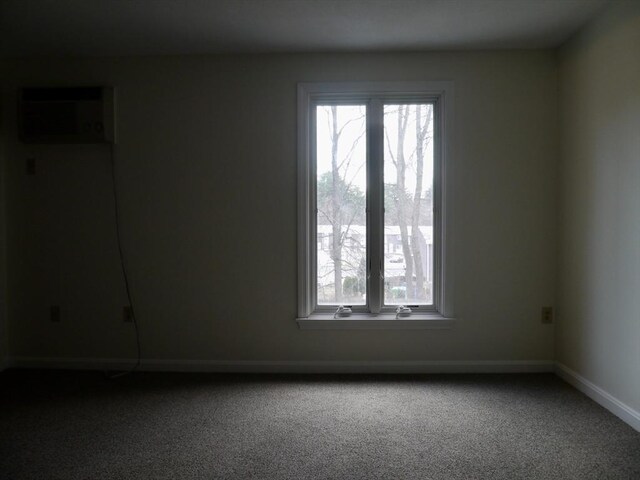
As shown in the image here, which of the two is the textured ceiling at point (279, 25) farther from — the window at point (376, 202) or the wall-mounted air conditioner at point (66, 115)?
the window at point (376, 202)

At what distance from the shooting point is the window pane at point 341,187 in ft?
9.43

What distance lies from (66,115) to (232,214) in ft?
4.58

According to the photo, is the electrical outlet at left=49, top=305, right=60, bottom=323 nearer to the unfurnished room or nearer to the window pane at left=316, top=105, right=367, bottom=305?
the unfurnished room

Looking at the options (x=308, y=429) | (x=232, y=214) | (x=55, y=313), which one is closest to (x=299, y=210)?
(x=232, y=214)

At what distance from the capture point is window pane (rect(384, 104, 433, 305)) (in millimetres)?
2855

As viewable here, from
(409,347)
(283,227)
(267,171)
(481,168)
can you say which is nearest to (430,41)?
(481,168)

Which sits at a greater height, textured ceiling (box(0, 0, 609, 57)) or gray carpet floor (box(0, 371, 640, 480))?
textured ceiling (box(0, 0, 609, 57))

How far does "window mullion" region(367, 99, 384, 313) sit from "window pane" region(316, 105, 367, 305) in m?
0.05

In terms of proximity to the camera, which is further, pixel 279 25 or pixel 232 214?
pixel 232 214

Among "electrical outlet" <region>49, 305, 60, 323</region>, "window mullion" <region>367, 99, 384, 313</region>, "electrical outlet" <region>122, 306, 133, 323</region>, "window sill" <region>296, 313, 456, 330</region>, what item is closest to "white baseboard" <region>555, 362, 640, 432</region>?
"window sill" <region>296, 313, 456, 330</region>

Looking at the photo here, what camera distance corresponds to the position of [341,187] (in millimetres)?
2881

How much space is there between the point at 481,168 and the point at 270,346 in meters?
2.05

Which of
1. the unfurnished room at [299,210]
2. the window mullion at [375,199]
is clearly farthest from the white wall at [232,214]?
the window mullion at [375,199]

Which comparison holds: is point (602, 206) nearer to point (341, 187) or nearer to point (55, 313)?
point (341, 187)
